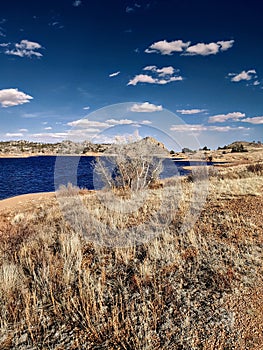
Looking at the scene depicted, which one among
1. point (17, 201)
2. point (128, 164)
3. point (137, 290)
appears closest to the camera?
point (137, 290)

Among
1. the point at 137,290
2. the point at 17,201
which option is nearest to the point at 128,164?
the point at 17,201

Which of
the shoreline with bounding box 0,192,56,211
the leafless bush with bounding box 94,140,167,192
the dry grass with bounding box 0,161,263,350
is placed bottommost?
the shoreline with bounding box 0,192,56,211

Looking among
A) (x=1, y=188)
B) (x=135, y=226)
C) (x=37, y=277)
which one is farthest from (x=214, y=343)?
(x=1, y=188)

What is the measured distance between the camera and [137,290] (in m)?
4.45

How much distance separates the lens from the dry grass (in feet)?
11.4

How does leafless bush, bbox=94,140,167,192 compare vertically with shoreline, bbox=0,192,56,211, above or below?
above

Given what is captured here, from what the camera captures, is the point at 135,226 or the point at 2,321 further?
the point at 135,226

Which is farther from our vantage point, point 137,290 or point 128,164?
point 128,164

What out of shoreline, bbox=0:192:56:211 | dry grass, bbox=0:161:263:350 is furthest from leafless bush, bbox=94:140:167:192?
dry grass, bbox=0:161:263:350

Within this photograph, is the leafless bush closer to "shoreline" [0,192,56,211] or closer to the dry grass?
"shoreline" [0,192,56,211]

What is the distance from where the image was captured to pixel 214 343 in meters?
3.28

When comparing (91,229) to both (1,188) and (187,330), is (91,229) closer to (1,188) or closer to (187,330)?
(187,330)

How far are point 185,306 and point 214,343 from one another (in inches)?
29.9

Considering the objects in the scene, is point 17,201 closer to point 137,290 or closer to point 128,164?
point 128,164
